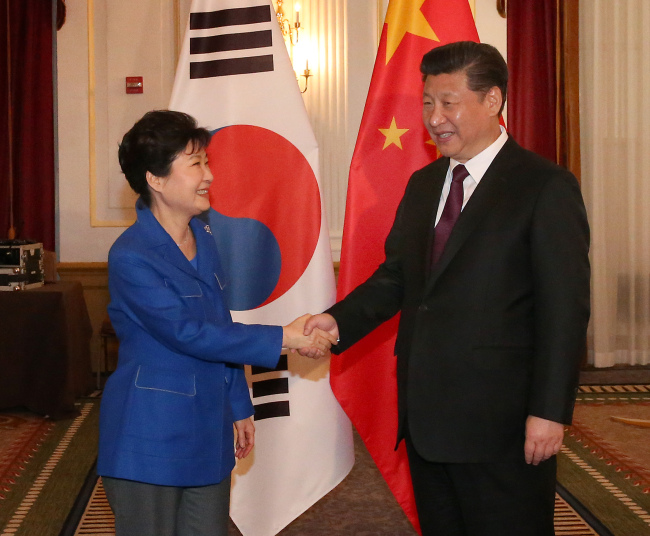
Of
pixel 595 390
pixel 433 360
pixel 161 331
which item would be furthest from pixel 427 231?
pixel 595 390

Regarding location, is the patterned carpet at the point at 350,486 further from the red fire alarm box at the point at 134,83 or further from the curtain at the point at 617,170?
the red fire alarm box at the point at 134,83

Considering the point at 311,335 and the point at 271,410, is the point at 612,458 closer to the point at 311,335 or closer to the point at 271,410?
the point at 271,410

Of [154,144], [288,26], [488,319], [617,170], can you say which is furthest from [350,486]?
[617,170]

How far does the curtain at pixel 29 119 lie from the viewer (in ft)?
17.2

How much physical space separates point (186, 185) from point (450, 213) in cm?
64

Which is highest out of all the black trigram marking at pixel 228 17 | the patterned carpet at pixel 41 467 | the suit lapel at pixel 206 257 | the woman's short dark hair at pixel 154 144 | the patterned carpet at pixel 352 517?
the black trigram marking at pixel 228 17

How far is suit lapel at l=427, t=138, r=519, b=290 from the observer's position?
166 centimetres

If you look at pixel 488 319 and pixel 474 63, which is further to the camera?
pixel 474 63

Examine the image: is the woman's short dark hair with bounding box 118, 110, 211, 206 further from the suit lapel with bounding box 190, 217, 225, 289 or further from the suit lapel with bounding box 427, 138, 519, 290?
the suit lapel with bounding box 427, 138, 519, 290

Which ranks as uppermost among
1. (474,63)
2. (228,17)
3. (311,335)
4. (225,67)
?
(228,17)

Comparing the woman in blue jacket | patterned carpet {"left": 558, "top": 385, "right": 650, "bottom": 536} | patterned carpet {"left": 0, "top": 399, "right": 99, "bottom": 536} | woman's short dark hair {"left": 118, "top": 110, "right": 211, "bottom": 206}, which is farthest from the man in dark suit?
patterned carpet {"left": 0, "top": 399, "right": 99, "bottom": 536}

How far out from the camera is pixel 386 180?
2650 mm

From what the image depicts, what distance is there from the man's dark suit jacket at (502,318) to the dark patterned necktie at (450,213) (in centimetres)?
5

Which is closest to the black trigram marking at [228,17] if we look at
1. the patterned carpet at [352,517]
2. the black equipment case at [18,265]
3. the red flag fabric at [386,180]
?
the red flag fabric at [386,180]
